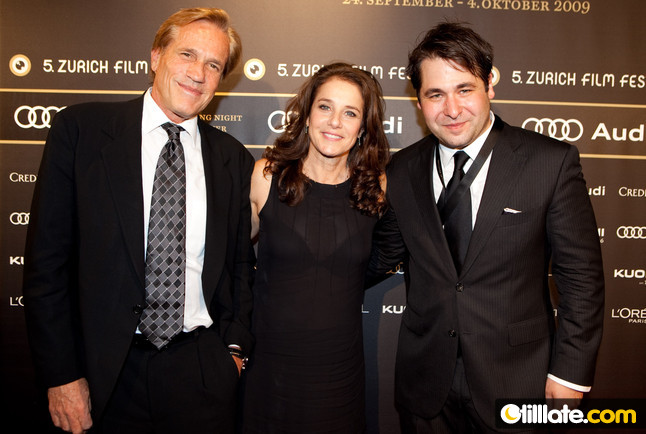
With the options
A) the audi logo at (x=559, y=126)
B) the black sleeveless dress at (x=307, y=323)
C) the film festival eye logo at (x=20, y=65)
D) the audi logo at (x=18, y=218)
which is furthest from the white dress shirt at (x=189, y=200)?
the audi logo at (x=559, y=126)

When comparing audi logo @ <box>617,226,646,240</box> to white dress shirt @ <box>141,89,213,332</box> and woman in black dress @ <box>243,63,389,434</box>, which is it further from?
white dress shirt @ <box>141,89,213,332</box>

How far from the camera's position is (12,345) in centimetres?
318

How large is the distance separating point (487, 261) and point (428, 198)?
1.29 ft

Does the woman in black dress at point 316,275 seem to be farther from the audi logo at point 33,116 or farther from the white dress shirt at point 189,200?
the audi logo at point 33,116

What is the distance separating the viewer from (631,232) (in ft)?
10.4

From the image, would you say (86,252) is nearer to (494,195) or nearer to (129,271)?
(129,271)

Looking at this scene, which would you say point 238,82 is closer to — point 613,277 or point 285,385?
point 285,385

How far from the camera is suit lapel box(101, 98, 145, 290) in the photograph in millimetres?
1756

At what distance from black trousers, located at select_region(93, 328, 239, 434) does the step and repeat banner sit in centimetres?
168

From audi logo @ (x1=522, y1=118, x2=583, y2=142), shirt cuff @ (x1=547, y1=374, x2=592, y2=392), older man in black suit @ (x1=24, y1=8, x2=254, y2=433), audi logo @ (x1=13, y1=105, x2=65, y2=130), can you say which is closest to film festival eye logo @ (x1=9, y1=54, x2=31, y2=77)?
audi logo @ (x1=13, y1=105, x2=65, y2=130)

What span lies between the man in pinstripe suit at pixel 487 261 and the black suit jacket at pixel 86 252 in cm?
126

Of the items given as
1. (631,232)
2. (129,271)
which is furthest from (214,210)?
(631,232)

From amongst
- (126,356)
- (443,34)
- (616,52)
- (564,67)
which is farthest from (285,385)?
(616,52)

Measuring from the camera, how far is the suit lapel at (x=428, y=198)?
1.97 meters
